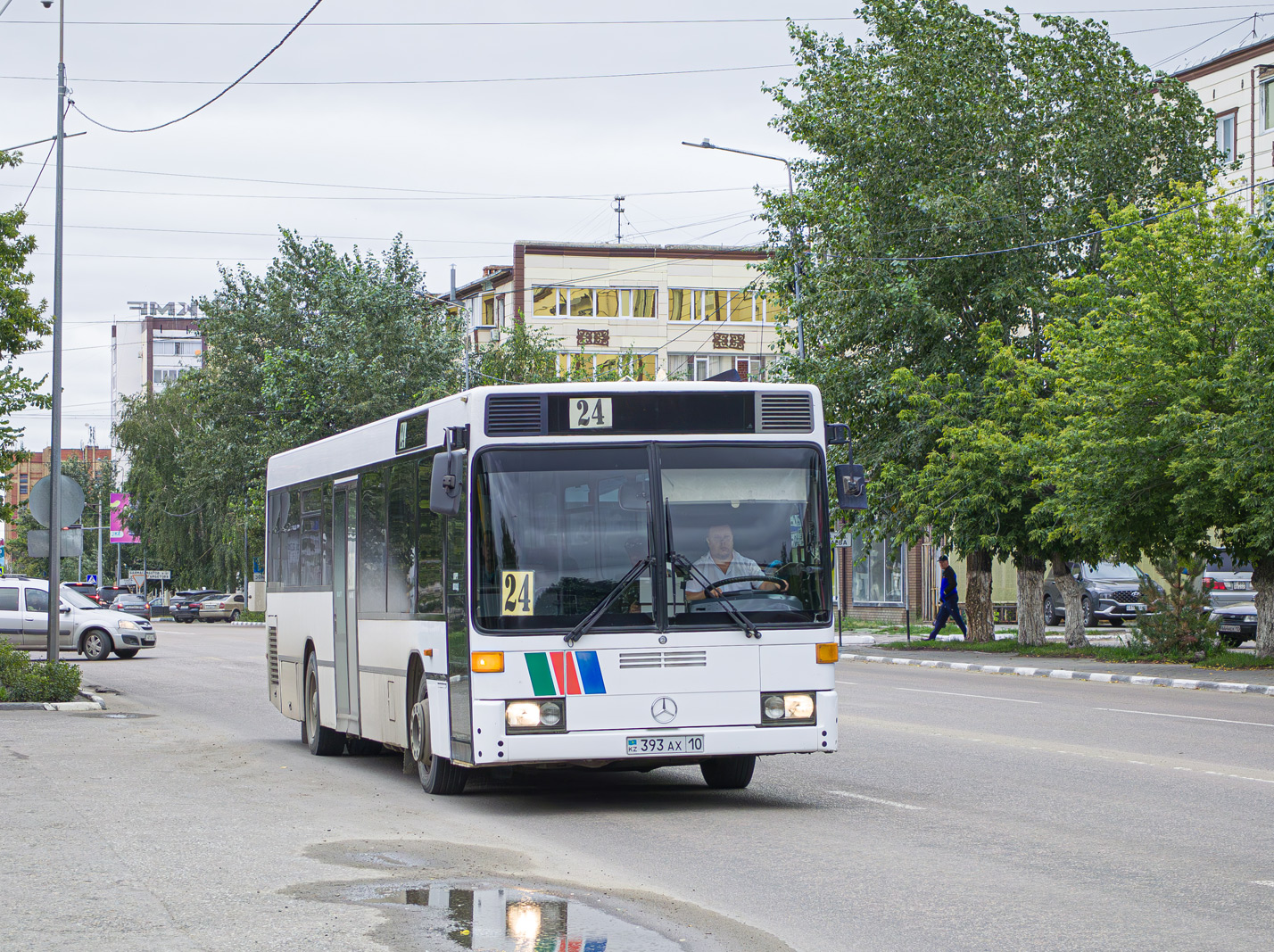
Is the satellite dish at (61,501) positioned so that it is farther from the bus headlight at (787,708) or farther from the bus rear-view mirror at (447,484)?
the bus headlight at (787,708)

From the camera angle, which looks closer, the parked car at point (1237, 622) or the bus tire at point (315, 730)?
the bus tire at point (315, 730)

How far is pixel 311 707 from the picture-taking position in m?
16.5

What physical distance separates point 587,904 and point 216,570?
73184mm

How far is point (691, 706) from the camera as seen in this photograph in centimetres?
1113

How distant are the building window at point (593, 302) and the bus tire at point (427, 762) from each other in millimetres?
72979

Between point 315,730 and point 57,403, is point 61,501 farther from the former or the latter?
point 315,730

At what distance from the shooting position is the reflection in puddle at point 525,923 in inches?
269

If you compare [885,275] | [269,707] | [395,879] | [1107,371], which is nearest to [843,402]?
[885,275]

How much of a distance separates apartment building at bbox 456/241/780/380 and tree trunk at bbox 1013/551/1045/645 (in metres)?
48.8

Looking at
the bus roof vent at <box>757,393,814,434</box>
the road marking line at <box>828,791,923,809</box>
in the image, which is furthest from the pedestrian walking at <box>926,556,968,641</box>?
the bus roof vent at <box>757,393,814,434</box>

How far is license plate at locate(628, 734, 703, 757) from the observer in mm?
11016

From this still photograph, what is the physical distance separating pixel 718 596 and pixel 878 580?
156 ft

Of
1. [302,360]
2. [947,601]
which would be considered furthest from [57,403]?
[302,360]

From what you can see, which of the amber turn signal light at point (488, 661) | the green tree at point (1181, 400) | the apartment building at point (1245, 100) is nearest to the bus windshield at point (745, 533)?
the amber turn signal light at point (488, 661)
